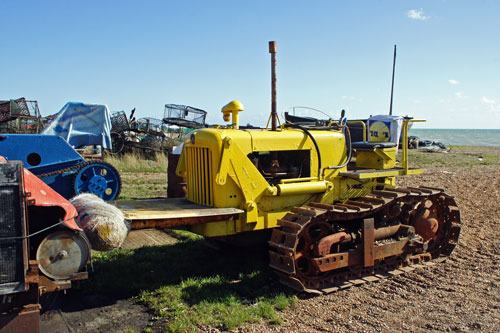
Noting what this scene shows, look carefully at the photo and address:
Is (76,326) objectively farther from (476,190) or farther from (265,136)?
(476,190)

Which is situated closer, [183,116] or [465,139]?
[183,116]

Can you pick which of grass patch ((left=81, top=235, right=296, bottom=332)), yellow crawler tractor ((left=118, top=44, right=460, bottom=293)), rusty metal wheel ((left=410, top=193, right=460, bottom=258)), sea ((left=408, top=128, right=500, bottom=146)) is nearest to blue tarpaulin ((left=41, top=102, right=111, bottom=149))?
grass patch ((left=81, top=235, right=296, bottom=332))

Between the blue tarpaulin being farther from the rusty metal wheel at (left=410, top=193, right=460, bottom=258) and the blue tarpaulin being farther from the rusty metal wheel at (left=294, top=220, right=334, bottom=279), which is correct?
the rusty metal wheel at (left=410, top=193, right=460, bottom=258)

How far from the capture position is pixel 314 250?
5660 millimetres

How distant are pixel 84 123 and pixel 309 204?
33.3 ft

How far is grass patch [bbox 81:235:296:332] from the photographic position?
4.80 metres

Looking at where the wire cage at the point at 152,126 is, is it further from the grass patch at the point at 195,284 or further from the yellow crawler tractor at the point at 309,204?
the yellow crawler tractor at the point at 309,204

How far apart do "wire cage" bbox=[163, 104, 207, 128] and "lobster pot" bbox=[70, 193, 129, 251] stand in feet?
54.5

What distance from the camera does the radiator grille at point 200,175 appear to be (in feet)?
19.1

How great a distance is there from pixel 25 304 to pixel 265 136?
3.53m

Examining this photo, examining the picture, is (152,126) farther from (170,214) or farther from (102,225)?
(102,225)

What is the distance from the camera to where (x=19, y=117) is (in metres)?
15.8

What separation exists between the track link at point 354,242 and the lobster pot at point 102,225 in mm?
1907

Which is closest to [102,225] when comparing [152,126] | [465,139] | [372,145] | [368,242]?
[368,242]
